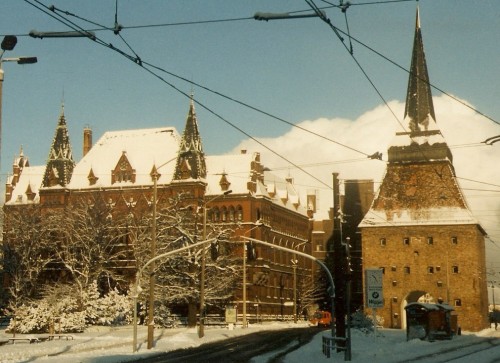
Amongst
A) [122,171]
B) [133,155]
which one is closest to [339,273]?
[122,171]

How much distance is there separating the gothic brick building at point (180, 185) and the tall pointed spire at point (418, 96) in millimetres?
18742

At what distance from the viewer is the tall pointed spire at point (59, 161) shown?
294 ft

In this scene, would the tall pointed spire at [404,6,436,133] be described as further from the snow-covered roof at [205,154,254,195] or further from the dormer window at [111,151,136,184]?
the dormer window at [111,151,136,184]

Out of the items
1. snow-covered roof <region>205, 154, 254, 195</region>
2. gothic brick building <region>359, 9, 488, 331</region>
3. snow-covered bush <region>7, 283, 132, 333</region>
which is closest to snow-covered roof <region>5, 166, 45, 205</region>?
snow-covered roof <region>205, 154, 254, 195</region>

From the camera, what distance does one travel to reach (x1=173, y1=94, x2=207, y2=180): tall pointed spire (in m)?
82.9

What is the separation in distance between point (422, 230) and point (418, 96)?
48.5ft

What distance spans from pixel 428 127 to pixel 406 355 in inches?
1849

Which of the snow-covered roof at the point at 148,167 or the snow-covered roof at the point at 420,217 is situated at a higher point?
the snow-covered roof at the point at 148,167

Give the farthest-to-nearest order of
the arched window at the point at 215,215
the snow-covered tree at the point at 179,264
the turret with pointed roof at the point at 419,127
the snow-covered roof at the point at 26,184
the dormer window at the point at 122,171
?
the snow-covered roof at the point at 26,184 → the dormer window at the point at 122,171 → the arched window at the point at 215,215 → the turret with pointed roof at the point at 419,127 → the snow-covered tree at the point at 179,264

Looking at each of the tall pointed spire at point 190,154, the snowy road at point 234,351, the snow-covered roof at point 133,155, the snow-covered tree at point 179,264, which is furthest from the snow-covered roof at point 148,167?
the snowy road at point 234,351

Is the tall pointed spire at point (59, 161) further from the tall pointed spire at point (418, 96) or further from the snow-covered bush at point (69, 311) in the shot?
the tall pointed spire at point (418, 96)

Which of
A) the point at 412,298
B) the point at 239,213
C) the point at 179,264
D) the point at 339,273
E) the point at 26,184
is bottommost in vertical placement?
the point at 412,298

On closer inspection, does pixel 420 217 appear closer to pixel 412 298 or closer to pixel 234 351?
pixel 412 298

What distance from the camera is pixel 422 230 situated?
7300cm
